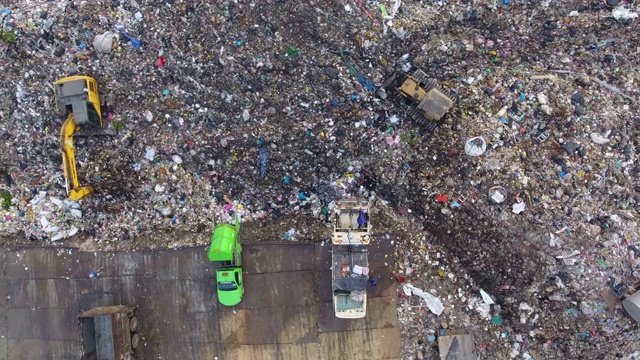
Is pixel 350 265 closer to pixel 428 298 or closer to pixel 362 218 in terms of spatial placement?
pixel 362 218

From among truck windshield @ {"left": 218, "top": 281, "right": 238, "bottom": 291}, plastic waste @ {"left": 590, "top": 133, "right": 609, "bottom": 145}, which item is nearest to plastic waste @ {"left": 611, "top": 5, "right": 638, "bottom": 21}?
plastic waste @ {"left": 590, "top": 133, "right": 609, "bottom": 145}

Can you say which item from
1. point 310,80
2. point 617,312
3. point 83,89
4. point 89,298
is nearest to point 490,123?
point 310,80

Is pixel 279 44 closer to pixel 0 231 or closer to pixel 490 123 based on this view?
pixel 490 123

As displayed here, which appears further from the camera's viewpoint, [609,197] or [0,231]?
[0,231]

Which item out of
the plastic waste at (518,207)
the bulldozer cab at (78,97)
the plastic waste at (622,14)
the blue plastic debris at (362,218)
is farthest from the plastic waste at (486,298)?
the bulldozer cab at (78,97)

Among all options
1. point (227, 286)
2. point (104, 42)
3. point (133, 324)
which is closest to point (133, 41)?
point (104, 42)

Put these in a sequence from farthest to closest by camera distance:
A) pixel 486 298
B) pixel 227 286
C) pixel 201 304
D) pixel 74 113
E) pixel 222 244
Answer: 1. pixel 201 304
2. pixel 486 298
3. pixel 227 286
4. pixel 74 113
5. pixel 222 244

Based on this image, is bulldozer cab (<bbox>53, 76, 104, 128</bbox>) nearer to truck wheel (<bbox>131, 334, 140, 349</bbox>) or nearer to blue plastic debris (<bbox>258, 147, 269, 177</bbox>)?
blue plastic debris (<bbox>258, 147, 269, 177</bbox>)
